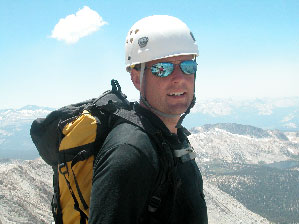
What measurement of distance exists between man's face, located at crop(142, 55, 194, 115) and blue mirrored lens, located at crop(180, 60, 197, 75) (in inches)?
3.4

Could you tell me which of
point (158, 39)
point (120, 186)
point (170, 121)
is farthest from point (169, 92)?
point (120, 186)

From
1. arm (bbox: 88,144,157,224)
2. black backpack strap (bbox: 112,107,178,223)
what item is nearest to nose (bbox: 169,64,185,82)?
black backpack strap (bbox: 112,107,178,223)

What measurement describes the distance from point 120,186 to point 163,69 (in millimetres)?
2965

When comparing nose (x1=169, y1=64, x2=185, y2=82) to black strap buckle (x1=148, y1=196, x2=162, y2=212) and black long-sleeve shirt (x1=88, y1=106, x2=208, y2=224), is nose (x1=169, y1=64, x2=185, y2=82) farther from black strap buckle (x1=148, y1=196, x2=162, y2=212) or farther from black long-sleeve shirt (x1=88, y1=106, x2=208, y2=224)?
black strap buckle (x1=148, y1=196, x2=162, y2=212)

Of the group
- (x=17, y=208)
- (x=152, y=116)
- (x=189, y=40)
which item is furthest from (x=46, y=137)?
(x=17, y=208)

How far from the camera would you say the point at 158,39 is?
6.74 m

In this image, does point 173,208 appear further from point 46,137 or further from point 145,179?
point 46,137

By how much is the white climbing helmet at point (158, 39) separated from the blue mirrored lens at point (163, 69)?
0.57 ft

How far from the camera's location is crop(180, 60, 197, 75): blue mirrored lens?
6793mm

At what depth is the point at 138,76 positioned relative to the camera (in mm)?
7176

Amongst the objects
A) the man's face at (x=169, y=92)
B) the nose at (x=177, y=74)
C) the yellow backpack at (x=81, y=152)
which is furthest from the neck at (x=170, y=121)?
the yellow backpack at (x=81, y=152)

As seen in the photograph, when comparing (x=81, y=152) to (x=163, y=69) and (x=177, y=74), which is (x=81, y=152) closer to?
(x=163, y=69)

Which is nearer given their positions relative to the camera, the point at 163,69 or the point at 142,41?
A: the point at 163,69

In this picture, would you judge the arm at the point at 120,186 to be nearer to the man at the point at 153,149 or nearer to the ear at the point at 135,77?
the man at the point at 153,149
